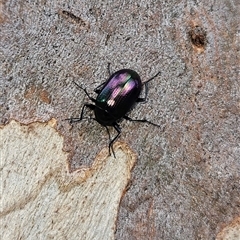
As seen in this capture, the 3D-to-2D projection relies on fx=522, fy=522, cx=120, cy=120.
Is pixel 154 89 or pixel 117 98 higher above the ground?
pixel 154 89

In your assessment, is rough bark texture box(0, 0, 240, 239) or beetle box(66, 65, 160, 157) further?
beetle box(66, 65, 160, 157)

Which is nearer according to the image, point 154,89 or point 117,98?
point 154,89

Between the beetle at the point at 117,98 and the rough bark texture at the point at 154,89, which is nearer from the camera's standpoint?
the rough bark texture at the point at 154,89

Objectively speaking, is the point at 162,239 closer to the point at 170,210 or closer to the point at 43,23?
the point at 170,210

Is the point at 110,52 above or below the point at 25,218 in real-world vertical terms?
above

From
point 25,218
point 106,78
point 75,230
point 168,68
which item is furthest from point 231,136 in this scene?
point 25,218
